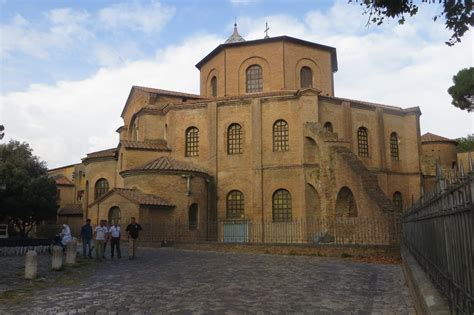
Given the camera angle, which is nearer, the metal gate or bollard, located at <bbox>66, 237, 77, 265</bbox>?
bollard, located at <bbox>66, 237, 77, 265</bbox>

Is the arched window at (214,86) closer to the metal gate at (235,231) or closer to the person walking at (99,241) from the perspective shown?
the metal gate at (235,231)

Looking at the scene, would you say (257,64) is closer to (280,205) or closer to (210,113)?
(210,113)

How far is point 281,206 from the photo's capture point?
27.2 m

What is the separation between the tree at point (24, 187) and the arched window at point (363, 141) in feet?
71.3

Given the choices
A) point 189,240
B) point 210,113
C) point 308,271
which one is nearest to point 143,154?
point 210,113

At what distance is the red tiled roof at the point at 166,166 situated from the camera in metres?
26.8

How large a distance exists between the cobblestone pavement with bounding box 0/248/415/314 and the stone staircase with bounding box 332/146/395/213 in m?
5.57

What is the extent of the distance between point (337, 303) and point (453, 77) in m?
27.2

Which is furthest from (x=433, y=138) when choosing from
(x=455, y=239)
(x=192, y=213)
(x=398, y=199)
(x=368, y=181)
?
(x=455, y=239)

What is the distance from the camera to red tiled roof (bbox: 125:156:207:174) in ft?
87.9

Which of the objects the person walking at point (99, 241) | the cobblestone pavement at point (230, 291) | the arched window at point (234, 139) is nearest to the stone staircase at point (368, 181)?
the cobblestone pavement at point (230, 291)

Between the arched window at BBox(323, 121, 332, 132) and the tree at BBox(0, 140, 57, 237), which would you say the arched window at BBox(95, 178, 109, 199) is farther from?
the arched window at BBox(323, 121, 332, 132)

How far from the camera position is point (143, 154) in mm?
29625

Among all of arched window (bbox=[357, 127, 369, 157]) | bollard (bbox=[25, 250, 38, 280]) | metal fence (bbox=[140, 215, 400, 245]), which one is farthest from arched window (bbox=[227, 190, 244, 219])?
bollard (bbox=[25, 250, 38, 280])
